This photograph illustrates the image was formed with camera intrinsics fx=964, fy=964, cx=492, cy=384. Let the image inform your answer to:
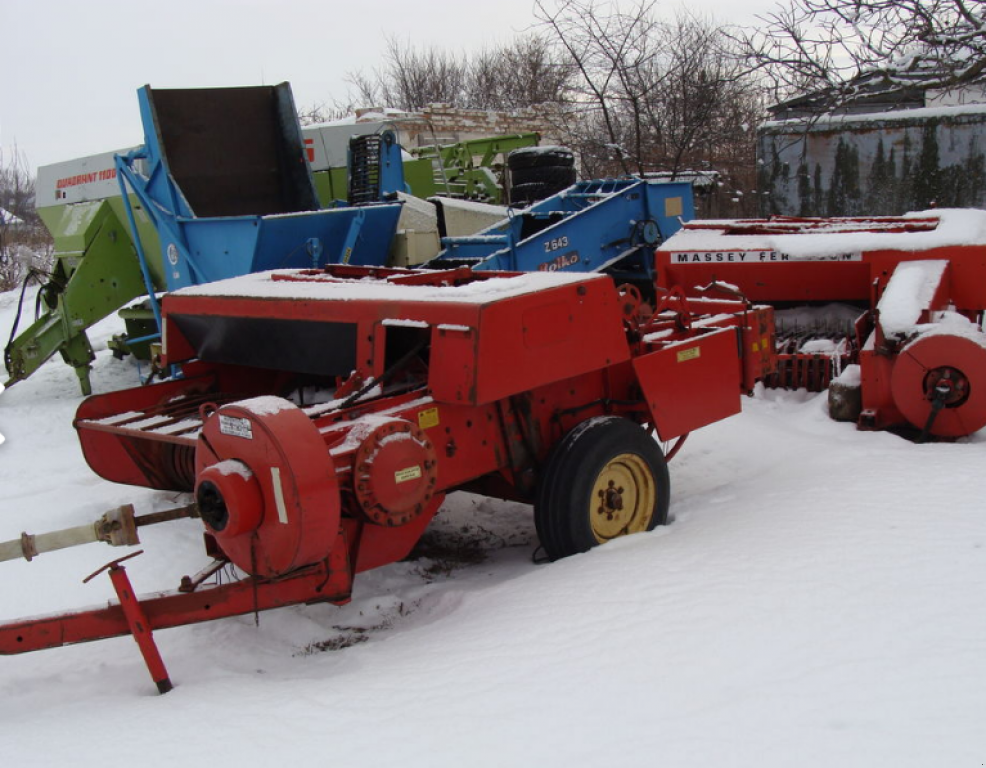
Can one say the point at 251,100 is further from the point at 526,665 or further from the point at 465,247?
the point at 526,665

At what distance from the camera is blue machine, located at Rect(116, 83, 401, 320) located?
6.66 metres

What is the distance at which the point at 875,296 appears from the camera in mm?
6098

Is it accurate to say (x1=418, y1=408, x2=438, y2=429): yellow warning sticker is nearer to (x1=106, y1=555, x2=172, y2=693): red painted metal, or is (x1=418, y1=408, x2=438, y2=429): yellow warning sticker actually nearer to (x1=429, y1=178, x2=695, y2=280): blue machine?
(x1=106, y1=555, x2=172, y2=693): red painted metal

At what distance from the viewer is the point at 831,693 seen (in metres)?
2.42

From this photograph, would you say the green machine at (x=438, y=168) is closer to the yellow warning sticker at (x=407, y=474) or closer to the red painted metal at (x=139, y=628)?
the yellow warning sticker at (x=407, y=474)

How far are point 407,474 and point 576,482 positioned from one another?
84 centimetres

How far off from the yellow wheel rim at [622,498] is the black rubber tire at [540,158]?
6460 mm

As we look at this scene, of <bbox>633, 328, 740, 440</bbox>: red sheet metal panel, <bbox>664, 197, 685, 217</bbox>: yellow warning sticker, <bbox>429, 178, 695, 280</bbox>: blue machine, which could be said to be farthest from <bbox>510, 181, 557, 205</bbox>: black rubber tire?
<bbox>633, 328, 740, 440</bbox>: red sheet metal panel

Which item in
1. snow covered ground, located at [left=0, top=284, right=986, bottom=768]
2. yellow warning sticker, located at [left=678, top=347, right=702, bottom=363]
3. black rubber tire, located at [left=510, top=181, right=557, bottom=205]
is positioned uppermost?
black rubber tire, located at [left=510, top=181, right=557, bottom=205]

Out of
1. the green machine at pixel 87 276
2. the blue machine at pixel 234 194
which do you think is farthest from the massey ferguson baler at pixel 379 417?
the green machine at pixel 87 276

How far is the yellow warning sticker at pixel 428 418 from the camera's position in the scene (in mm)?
3443

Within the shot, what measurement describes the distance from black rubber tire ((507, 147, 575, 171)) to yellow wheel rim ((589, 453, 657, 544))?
646 centimetres

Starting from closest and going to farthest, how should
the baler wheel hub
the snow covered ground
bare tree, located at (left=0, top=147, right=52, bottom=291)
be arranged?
the snow covered ground
the baler wheel hub
bare tree, located at (left=0, top=147, right=52, bottom=291)

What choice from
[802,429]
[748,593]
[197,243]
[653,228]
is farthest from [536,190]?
[748,593]
